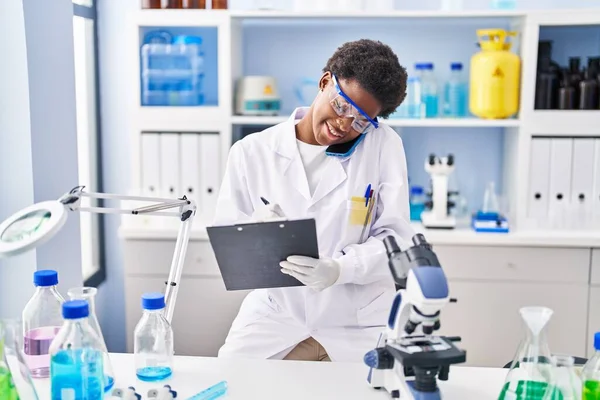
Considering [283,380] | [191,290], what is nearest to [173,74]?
[191,290]

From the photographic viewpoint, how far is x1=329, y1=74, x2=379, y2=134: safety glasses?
1795 mm

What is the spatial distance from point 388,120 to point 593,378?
5.85ft

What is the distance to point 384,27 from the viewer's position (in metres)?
3.18

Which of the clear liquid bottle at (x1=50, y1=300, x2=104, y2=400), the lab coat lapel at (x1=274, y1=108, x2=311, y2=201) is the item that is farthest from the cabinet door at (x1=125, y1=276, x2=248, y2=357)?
the clear liquid bottle at (x1=50, y1=300, x2=104, y2=400)

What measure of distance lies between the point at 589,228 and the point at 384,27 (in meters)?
1.27

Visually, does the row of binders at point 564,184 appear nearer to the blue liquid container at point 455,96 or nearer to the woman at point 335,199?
the blue liquid container at point 455,96

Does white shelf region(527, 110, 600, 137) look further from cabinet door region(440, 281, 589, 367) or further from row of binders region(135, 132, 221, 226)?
row of binders region(135, 132, 221, 226)

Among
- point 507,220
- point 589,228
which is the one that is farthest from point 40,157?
point 589,228

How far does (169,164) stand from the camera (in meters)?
2.99

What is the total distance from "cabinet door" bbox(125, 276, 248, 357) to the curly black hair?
4.58ft

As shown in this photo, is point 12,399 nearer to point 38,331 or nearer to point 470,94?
point 38,331

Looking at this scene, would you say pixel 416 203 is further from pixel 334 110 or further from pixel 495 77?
pixel 334 110

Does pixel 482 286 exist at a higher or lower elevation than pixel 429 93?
lower

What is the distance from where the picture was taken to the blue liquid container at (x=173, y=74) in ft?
9.83
